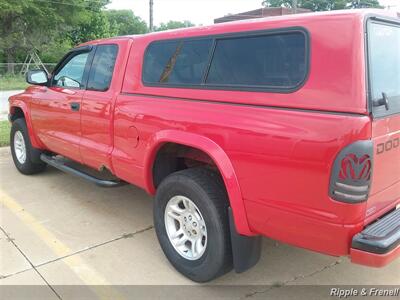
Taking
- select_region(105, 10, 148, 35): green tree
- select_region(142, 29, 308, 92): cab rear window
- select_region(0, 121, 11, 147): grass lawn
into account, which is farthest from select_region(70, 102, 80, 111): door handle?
select_region(105, 10, 148, 35): green tree

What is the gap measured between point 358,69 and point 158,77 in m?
1.79

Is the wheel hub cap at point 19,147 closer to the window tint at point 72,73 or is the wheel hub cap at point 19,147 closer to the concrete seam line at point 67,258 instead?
the concrete seam line at point 67,258

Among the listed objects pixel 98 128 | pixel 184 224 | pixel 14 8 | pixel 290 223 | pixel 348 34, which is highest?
pixel 14 8

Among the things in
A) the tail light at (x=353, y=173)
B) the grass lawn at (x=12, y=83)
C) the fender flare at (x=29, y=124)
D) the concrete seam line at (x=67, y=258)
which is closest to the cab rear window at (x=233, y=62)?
the tail light at (x=353, y=173)

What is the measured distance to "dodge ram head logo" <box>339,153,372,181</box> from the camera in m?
2.25

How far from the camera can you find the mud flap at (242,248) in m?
2.91

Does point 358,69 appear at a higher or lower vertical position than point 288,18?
lower

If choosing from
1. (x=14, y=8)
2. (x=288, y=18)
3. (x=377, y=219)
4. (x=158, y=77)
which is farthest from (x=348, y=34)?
(x=14, y=8)

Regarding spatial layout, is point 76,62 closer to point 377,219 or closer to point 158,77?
A: point 158,77

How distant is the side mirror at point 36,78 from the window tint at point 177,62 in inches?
79.0

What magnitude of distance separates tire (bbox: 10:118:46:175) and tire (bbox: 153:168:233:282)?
9.61 ft

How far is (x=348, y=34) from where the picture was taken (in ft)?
7.70

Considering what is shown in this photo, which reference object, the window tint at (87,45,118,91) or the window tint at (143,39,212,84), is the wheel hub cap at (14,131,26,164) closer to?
the window tint at (87,45,118,91)

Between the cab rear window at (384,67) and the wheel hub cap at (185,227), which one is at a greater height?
the cab rear window at (384,67)
